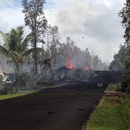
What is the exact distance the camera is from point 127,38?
2892cm

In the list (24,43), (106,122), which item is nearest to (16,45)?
(24,43)

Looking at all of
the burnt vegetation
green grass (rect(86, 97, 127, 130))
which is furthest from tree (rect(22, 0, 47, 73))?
green grass (rect(86, 97, 127, 130))

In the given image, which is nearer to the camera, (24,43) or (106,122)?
(106,122)

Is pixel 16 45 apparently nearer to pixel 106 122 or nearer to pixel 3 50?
pixel 3 50

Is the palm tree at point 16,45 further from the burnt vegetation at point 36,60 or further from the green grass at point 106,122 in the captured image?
the green grass at point 106,122

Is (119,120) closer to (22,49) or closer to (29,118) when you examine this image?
(29,118)

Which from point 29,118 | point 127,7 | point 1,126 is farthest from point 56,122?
point 127,7

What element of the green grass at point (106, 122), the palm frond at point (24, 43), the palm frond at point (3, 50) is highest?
the palm frond at point (24, 43)

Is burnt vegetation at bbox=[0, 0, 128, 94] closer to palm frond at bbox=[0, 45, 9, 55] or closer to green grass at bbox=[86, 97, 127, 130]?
palm frond at bbox=[0, 45, 9, 55]

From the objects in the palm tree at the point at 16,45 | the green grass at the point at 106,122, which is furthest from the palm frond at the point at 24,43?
the green grass at the point at 106,122

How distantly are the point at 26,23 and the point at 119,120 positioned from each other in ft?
129

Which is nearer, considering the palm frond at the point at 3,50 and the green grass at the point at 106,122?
the green grass at the point at 106,122

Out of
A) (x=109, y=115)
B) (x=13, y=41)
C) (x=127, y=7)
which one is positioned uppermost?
(x=127, y=7)

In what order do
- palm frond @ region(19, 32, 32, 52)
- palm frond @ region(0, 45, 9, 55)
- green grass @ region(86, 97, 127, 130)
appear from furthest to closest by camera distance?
1. palm frond @ region(19, 32, 32, 52)
2. palm frond @ region(0, 45, 9, 55)
3. green grass @ region(86, 97, 127, 130)
